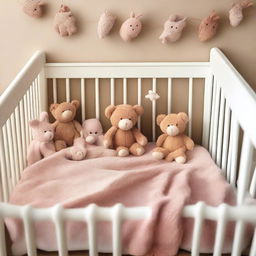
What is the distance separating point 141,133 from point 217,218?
3.52 ft

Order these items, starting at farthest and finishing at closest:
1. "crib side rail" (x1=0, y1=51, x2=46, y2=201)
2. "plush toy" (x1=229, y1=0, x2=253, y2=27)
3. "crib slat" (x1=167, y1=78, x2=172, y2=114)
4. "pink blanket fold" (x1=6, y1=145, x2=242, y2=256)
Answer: "crib slat" (x1=167, y1=78, x2=172, y2=114) < "plush toy" (x1=229, y1=0, x2=253, y2=27) < "crib side rail" (x1=0, y1=51, x2=46, y2=201) < "pink blanket fold" (x1=6, y1=145, x2=242, y2=256)

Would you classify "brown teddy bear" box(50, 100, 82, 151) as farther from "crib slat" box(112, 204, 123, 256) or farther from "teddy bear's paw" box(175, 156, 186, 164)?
"crib slat" box(112, 204, 123, 256)

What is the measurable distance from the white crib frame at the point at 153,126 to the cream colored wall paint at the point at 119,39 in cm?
6

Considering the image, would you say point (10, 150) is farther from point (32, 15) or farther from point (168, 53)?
point (168, 53)

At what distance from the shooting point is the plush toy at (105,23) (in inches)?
79.0

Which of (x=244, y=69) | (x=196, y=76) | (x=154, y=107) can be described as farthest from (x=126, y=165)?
(x=244, y=69)

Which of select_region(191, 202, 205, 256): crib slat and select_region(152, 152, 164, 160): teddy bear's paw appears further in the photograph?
select_region(152, 152, 164, 160): teddy bear's paw

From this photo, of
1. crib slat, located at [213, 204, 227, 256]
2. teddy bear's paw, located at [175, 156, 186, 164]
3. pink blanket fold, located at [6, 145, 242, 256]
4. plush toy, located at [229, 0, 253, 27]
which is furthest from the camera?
plush toy, located at [229, 0, 253, 27]

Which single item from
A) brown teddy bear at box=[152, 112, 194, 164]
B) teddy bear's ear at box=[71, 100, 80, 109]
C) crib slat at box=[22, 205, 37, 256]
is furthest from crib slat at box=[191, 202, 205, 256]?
teddy bear's ear at box=[71, 100, 80, 109]

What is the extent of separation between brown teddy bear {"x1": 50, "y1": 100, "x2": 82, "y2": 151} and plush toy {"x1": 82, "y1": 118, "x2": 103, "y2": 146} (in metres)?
0.03

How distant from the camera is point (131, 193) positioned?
5.28ft

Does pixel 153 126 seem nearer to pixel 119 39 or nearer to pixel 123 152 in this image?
pixel 123 152

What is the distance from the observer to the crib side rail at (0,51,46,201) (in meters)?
1.54

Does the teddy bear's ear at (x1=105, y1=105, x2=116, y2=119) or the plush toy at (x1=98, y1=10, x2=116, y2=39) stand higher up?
the plush toy at (x1=98, y1=10, x2=116, y2=39)
